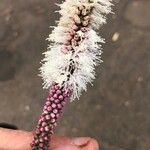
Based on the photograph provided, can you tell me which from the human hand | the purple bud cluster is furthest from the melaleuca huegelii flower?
the human hand

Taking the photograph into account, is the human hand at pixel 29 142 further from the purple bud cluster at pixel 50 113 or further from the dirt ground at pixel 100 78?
the dirt ground at pixel 100 78

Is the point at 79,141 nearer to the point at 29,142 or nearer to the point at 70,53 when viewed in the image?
the point at 29,142

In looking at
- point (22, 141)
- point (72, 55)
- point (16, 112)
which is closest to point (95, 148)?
point (22, 141)

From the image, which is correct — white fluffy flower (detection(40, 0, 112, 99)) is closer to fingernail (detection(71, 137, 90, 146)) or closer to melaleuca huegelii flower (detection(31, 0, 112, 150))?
melaleuca huegelii flower (detection(31, 0, 112, 150))

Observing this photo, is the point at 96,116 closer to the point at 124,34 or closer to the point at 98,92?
the point at 98,92

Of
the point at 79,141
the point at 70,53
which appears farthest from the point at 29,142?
the point at 70,53

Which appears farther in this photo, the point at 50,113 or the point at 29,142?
the point at 29,142
